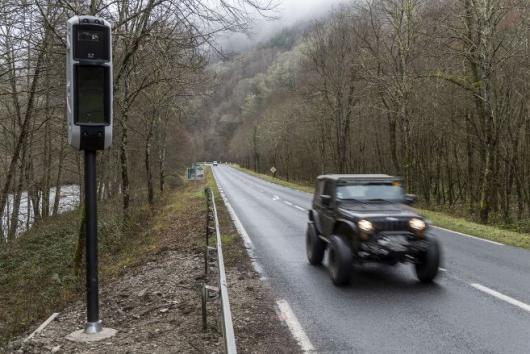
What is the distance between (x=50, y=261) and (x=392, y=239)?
11.2 meters

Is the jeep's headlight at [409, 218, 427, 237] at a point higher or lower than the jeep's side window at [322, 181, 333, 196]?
lower

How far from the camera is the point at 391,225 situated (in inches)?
312

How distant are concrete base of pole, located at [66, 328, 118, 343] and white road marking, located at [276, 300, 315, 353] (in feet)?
7.14

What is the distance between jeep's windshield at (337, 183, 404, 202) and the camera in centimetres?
898

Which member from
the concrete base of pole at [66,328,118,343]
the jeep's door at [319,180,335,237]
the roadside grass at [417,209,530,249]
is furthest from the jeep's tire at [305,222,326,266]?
the roadside grass at [417,209,530,249]

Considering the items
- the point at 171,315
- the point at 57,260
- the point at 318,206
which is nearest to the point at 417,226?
the point at 318,206

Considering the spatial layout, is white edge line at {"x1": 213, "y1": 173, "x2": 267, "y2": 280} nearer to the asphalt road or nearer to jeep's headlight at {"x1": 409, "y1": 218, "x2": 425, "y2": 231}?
the asphalt road

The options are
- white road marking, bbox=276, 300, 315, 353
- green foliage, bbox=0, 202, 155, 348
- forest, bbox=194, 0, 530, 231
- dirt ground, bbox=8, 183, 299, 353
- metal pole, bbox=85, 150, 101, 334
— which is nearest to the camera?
white road marking, bbox=276, 300, 315, 353

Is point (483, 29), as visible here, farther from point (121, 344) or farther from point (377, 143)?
point (377, 143)

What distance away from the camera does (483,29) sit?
781 inches

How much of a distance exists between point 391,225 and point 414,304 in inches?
52.0

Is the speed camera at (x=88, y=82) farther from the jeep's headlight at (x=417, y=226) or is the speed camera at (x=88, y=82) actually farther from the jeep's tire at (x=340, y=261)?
the jeep's headlight at (x=417, y=226)

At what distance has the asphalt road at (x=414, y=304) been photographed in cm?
559

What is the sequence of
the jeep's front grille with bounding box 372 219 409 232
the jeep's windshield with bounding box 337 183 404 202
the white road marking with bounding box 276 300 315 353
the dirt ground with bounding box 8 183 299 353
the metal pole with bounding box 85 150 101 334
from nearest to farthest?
the white road marking with bounding box 276 300 315 353 < the dirt ground with bounding box 8 183 299 353 < the metal pole with bounding box 85 150 101 334 < the jeep's front grille with bounding box 372 219 409 232 < the jeep's windshield with bounding box 337 183 404 202
